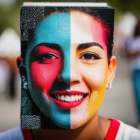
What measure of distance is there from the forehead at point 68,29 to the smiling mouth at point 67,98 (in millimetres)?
371

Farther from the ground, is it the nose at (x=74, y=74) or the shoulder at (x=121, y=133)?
the nose at (x=74, y=74)

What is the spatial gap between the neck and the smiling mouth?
0.99 ft

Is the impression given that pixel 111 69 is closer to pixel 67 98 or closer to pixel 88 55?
pixel 88 55

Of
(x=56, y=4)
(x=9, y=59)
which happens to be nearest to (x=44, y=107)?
(x=56, y=4)

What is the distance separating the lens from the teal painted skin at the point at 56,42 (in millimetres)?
1791

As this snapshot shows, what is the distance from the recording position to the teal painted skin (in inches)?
70.5

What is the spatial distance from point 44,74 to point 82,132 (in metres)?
0.60

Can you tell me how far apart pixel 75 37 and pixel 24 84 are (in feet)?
1.74

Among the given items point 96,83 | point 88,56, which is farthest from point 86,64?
point 96,83

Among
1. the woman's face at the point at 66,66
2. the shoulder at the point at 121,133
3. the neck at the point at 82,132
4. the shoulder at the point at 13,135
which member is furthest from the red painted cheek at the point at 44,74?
the shoulder at the point at 121,133

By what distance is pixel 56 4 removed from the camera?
1.85m

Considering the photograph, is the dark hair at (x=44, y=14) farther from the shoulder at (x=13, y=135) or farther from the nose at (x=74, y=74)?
the shoulder at (x=13, y=135)

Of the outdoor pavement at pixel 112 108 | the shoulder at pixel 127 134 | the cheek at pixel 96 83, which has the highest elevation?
the cheek at pixel 96 83

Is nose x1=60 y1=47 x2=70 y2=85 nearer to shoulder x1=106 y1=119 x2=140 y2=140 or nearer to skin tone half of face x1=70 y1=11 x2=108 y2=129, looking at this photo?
skin tone half of face x1=70 y1=11 x2=108 y2=129
